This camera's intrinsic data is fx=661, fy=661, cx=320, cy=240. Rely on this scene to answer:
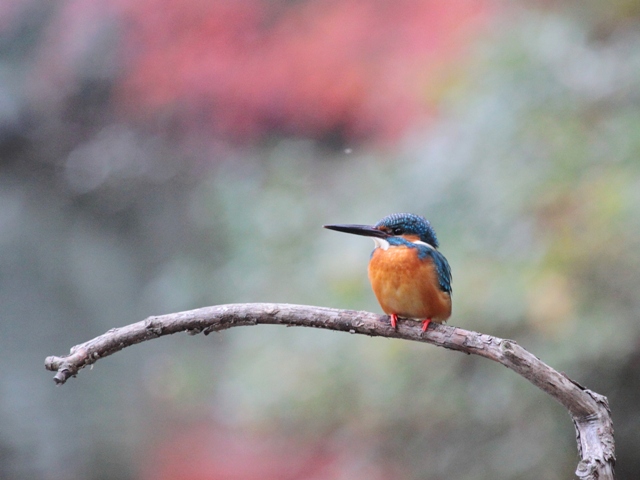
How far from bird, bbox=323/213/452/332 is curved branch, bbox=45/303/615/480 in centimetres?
17

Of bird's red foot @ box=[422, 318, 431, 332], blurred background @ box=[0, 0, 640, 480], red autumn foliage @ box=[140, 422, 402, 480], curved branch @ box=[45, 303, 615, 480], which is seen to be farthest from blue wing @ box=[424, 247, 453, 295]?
red autumn foliage @ box=[140, 422, 402, 480]

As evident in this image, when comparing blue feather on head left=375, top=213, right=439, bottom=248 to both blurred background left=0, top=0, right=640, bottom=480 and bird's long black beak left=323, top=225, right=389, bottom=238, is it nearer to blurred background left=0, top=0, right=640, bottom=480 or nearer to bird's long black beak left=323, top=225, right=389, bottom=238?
bird's long black beak left=323, top=225, right=389, bottom=238

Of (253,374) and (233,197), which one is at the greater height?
(233,197)

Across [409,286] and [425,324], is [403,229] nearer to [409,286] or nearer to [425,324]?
[409,286]

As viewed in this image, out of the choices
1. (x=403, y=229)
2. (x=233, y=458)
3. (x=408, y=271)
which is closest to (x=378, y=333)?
(x=408, y=271)

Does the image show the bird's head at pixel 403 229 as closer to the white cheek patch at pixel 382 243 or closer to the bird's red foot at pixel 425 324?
the white cheek patch at pixel 382 243

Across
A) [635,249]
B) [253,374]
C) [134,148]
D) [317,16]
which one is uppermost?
[317,16]

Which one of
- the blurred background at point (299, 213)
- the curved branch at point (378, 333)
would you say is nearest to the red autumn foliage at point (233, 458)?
the blurred background at point (299, 213)

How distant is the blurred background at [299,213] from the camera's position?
2.01 meters

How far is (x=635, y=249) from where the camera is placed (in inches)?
75.2

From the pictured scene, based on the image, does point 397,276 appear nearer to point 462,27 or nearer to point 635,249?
point 635,249

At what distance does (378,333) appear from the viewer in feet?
3.57

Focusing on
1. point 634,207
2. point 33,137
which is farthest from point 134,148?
point 634,207

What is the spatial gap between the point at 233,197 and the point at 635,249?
1351mm
